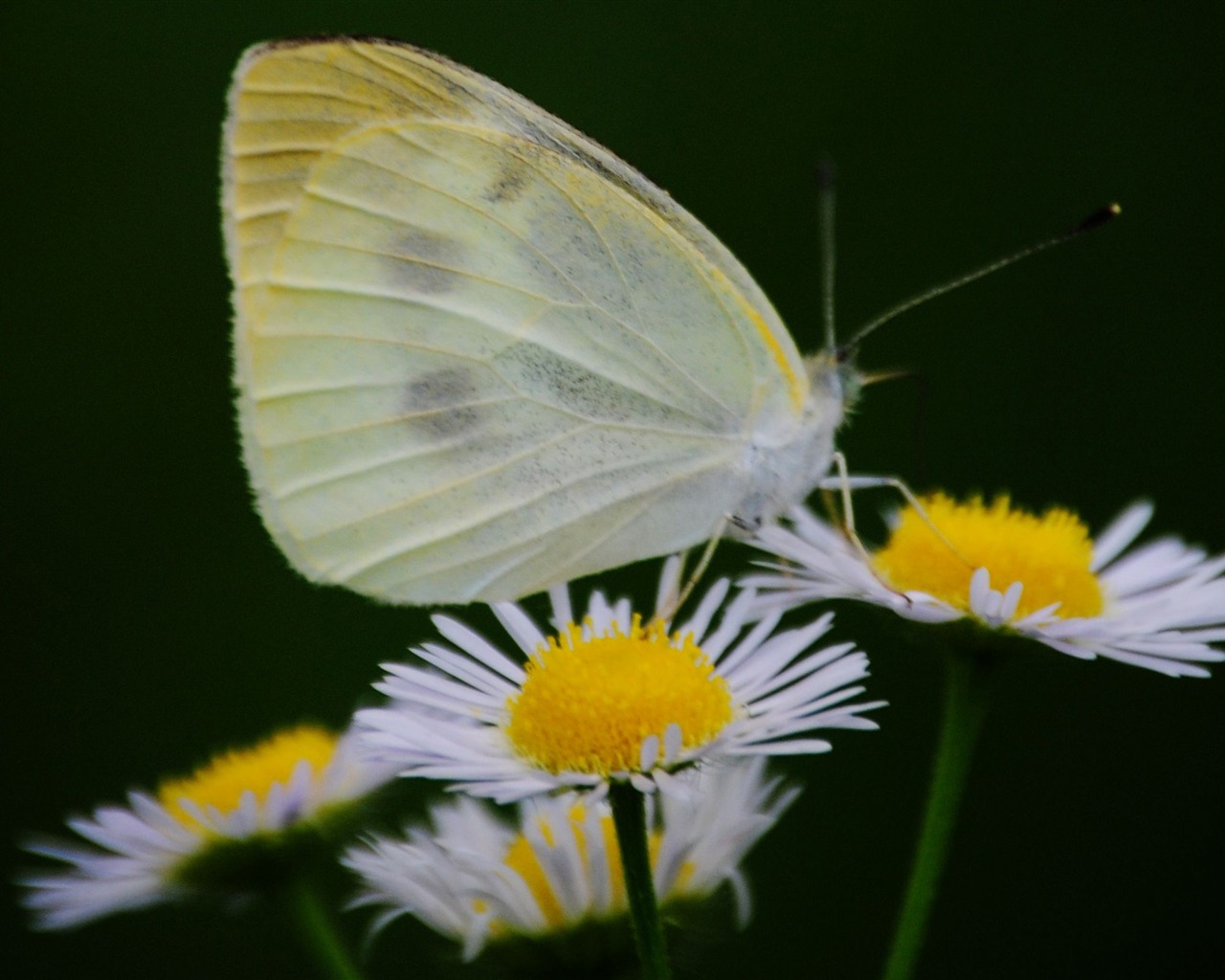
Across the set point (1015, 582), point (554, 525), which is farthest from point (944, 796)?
point (554, 525)

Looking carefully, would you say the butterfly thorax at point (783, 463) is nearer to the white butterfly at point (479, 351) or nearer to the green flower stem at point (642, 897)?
the white butterfly at point (479, 351)

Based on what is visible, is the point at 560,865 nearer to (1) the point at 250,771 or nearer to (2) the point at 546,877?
(2) the point at 546,877

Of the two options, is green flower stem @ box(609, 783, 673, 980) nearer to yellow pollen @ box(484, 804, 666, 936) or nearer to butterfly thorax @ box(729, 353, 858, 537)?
yellow pollen @ box(484, 804, 666, 936)

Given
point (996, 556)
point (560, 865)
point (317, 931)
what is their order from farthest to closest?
point (996, 556) → point (317, 931) → point (560, 865)

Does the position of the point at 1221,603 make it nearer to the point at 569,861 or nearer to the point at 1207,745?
the point at 569,861

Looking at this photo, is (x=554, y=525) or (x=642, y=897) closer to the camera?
(x=642, y=897)

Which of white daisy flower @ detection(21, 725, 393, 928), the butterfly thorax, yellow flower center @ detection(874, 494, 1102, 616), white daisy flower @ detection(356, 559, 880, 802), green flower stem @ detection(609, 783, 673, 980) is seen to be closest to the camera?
green flower stem @ detection(609, 783, 673, 980)

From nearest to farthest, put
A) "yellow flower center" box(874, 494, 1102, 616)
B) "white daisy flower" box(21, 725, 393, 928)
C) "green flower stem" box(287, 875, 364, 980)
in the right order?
"green flower stem" box(287, 875, 364, 980)
"white daisy flower" box(21, 725, 393, 928)
"yellow flower center" box(874, 494, 1102, 616)

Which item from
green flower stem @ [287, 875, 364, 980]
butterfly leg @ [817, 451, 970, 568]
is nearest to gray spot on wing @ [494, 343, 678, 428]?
butterfly leg @ [817, 451, 970, 568]
